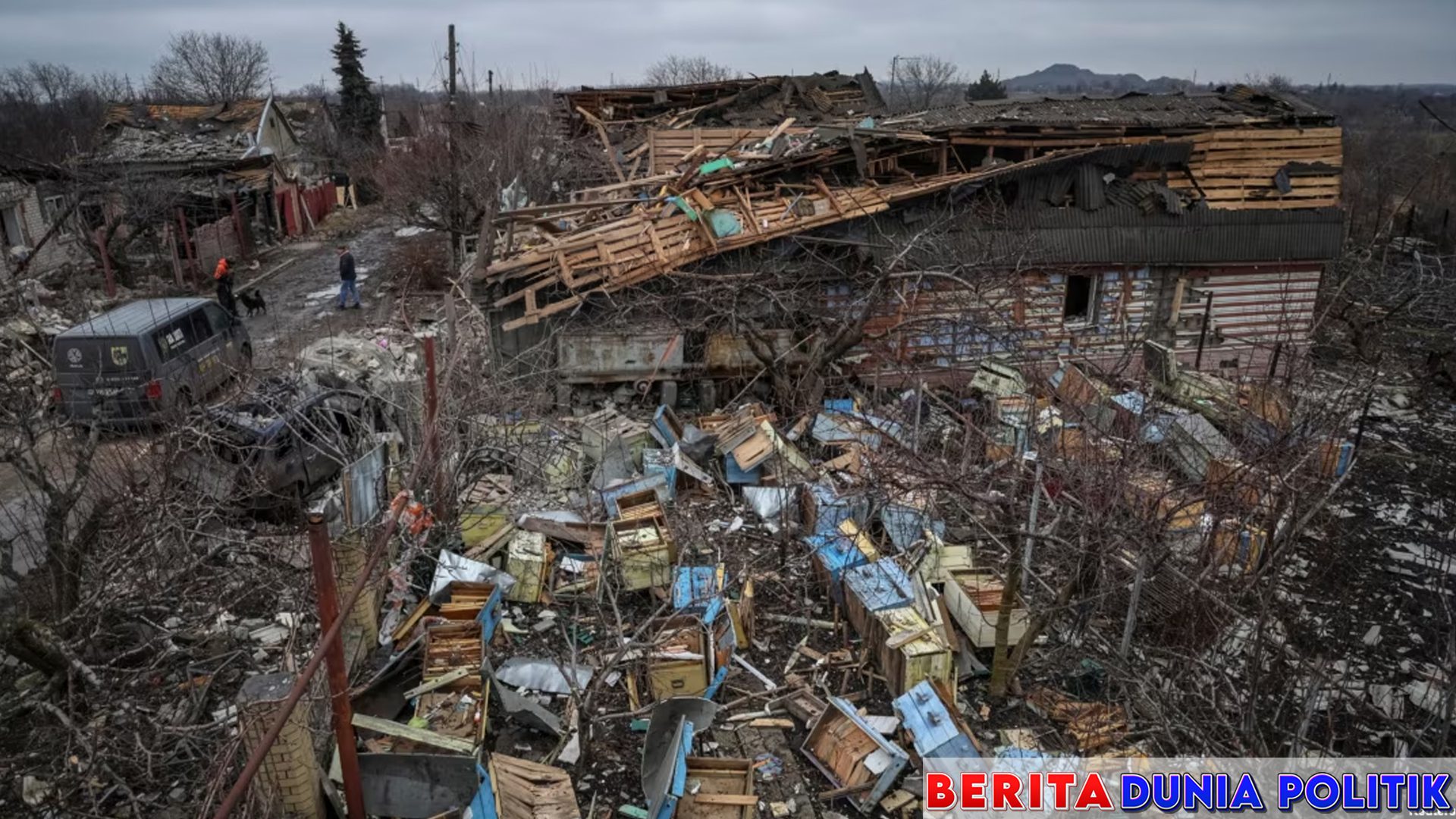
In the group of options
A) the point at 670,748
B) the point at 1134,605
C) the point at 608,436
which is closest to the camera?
the point at 670,748

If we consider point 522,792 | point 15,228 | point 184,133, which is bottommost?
point 522,792

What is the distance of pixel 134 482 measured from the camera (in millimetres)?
7879

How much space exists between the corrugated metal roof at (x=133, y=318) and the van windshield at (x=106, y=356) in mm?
106

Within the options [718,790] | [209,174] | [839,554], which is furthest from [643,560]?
[209,174]

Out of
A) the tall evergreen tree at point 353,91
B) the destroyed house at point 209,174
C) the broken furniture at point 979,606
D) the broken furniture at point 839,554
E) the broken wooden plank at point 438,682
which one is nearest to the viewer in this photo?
the broken wooden plank at point 438,682

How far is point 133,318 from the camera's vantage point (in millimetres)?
12617

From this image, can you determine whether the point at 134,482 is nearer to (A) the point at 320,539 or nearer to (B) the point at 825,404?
(A) the point at 320,539

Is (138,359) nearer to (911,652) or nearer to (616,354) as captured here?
(616,354)

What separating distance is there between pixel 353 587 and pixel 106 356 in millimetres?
7357

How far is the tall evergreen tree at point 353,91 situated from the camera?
41.2 metres

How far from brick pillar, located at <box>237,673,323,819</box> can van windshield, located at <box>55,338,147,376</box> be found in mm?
8725

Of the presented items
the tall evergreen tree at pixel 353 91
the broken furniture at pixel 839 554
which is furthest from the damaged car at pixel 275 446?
the tall evergreen tree at pixel 353 91

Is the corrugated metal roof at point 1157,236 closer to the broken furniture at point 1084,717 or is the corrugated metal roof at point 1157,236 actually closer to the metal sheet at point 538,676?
the broken furniture at point 1084,717

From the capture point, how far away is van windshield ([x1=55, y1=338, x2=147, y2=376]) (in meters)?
11.8
